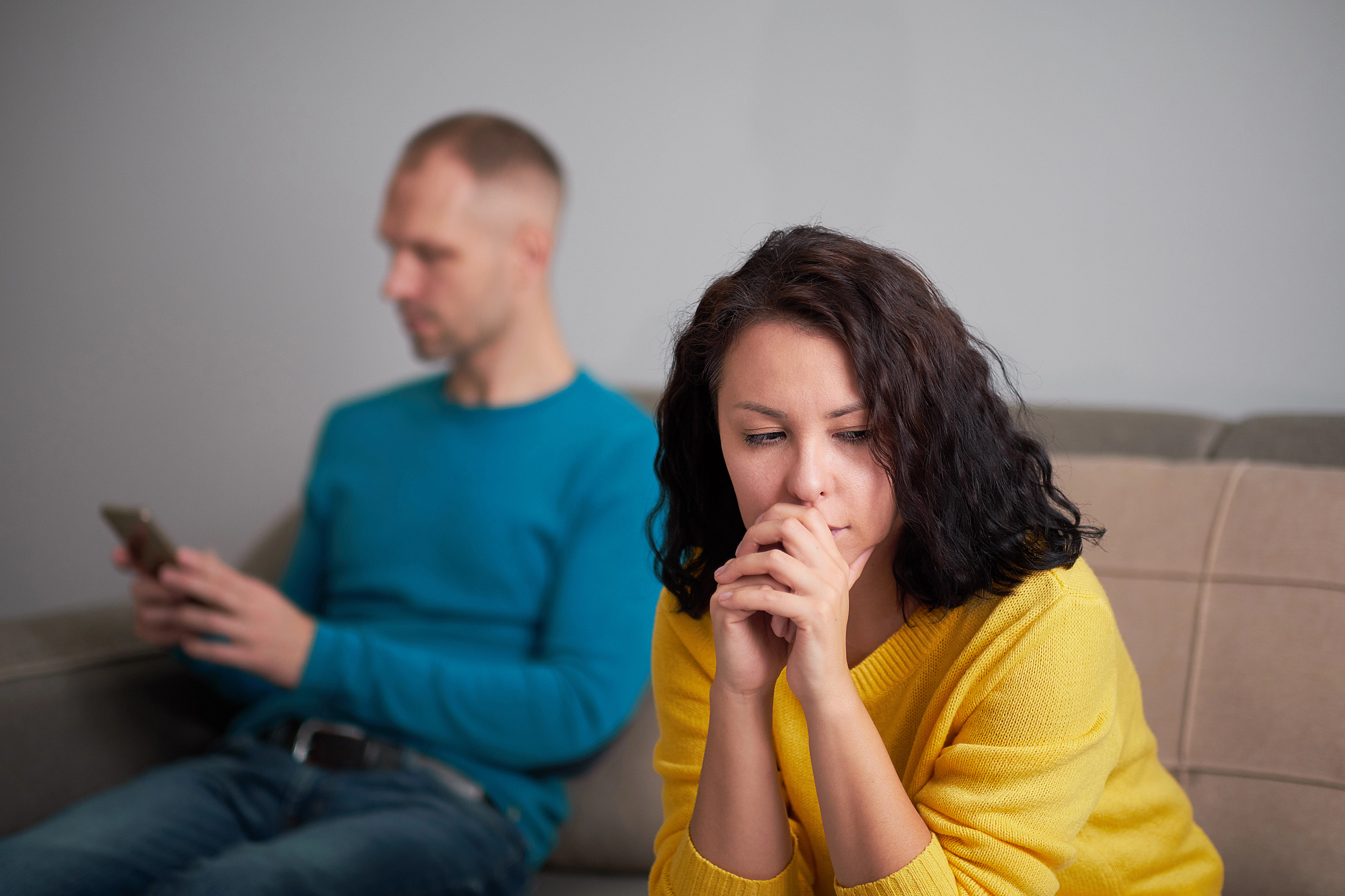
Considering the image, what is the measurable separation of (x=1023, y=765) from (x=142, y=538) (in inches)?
43.3

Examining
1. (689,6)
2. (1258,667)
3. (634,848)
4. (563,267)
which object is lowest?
(634,848)

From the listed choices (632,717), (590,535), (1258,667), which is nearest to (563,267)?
(590,535)

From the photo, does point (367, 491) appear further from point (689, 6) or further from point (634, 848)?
point (689, 6)

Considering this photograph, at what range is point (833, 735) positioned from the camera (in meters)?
0.64

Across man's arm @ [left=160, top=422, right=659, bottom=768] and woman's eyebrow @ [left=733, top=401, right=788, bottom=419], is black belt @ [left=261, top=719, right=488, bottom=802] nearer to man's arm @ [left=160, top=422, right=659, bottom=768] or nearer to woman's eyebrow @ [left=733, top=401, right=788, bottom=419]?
man's arm @ [left=160, top=422, right=659, bottom=768]

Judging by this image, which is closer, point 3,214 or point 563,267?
point 563,267

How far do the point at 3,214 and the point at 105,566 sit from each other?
80cm

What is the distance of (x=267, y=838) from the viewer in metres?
1.19

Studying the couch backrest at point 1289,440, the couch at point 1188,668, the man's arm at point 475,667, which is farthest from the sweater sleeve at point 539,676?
the couch backrest at point 1289,440

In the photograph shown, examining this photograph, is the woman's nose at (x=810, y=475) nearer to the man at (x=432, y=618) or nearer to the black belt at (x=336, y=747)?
the man at (x=432, y=618)

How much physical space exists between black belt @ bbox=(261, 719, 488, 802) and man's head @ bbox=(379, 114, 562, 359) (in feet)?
1.80

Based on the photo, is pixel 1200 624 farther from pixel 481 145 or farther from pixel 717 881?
pixel 481 145

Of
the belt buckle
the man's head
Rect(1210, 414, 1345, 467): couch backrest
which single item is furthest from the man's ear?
Rect(1210, 414, 1345, 467): couch backrest

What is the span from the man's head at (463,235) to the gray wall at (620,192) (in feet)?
0.99
